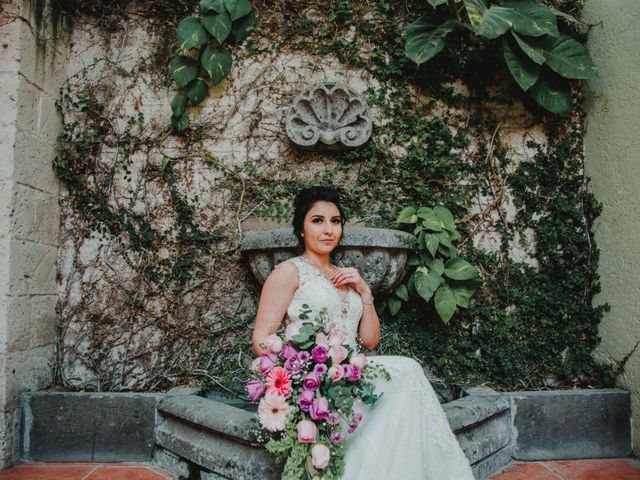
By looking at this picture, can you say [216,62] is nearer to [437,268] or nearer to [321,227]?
[321,227]

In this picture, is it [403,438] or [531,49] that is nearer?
[403,438]

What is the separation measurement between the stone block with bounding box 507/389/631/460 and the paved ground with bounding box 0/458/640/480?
7 cm

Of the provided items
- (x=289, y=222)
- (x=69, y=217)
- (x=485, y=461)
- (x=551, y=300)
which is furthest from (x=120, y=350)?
(x=551, y=300)

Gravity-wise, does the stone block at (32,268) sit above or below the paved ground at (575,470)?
above

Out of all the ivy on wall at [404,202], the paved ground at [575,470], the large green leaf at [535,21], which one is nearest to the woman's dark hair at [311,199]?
the ivy on wall at [404,202]

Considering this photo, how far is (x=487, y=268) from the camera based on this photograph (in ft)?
11.3

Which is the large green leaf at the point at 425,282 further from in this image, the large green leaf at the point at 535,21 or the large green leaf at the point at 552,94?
the large green leaf at the point at 535,21

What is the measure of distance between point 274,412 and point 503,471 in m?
1.54

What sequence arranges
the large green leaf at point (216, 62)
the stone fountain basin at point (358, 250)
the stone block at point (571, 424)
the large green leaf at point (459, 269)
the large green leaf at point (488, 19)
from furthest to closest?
the large green leaf at point (216, 62)
the large green leaf at point (459, 269)
the large green leaf at point (488, 19)
the stone block at point (571, 424)
the stone fountain basin at point (358, 250)

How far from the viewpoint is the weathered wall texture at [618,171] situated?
2959 mm

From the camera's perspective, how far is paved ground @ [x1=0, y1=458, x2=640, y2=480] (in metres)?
2.56

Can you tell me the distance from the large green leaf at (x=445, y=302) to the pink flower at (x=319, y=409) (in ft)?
4.88

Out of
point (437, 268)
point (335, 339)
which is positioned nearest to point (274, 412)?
point (335, 339)

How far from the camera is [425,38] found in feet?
10.8
